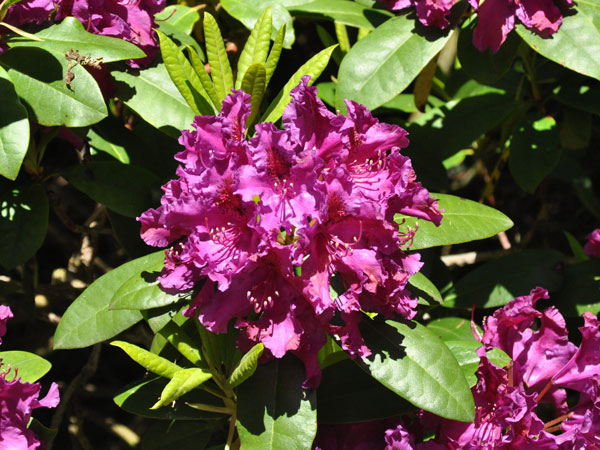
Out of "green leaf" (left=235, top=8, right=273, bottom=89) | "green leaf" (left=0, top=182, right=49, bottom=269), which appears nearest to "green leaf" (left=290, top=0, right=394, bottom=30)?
"green leaf" (left=235, top=8, right=273, bottom=89)

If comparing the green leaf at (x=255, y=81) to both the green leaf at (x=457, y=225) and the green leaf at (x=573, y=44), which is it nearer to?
the green leaf at (x=457, y=225)

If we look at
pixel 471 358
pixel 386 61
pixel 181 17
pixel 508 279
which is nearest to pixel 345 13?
pixel 386 61

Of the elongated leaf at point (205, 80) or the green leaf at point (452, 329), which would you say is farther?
the green leaf at point (452, 329)

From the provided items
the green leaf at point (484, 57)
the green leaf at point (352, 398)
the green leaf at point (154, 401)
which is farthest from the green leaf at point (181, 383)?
the green leaf at point (484, 57)

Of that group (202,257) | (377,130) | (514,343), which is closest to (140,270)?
(202,257)

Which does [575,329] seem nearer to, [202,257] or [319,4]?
[319,4]

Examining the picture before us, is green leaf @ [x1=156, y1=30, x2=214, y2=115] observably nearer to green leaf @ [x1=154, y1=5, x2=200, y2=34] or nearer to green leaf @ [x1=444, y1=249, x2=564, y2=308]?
green leaf @ [x1=154, y1=5, x2=200, y2=34]

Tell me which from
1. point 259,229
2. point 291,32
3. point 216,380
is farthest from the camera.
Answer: point 291,32

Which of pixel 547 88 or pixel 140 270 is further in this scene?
pixel 547 88
